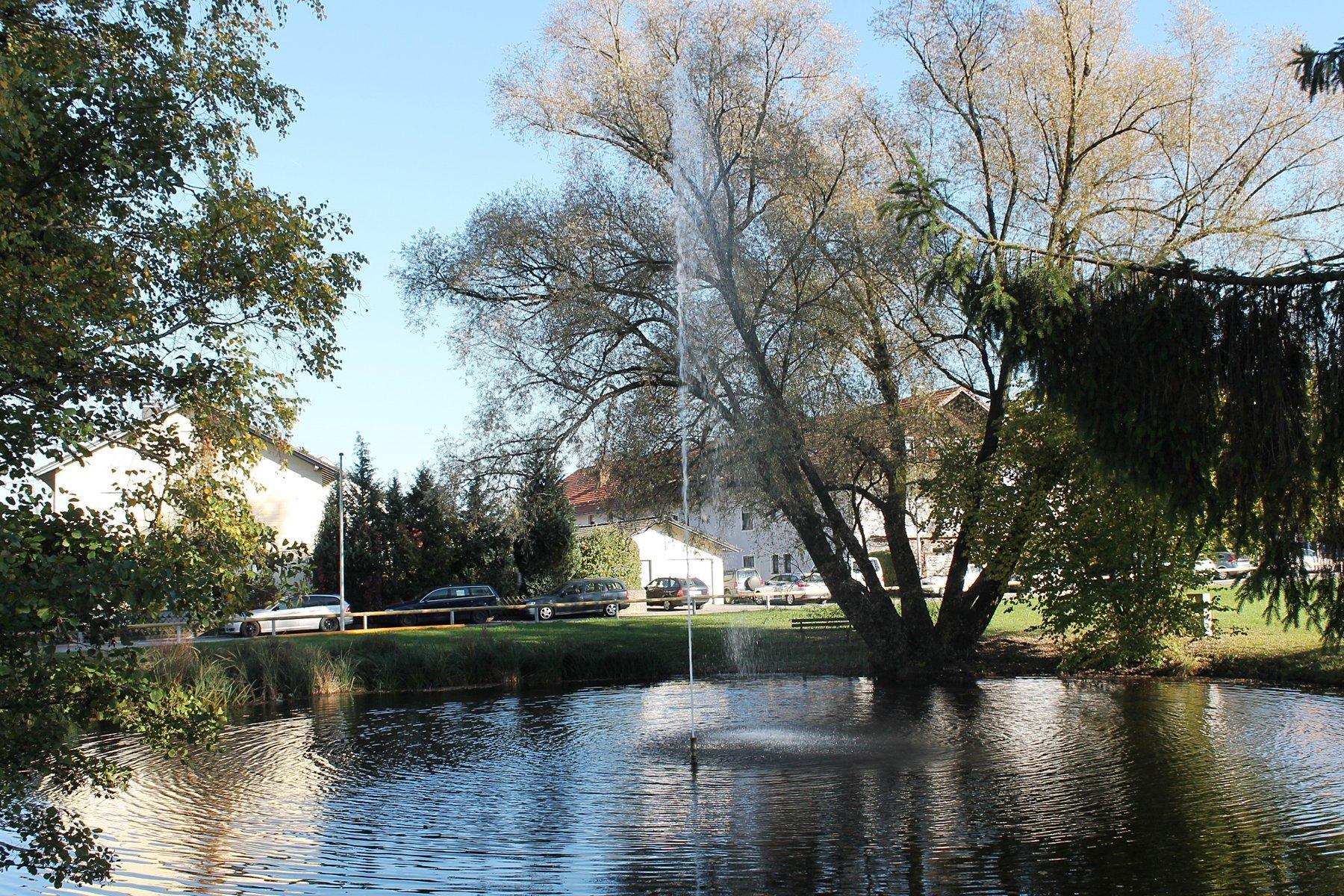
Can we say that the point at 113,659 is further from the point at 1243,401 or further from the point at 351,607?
the point at 351,607

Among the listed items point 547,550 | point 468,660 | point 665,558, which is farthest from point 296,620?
point 665,558

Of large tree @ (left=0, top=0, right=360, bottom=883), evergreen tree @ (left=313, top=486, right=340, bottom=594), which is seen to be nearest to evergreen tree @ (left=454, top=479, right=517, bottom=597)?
evergreen tree @ (left=313, top=486, right=340, bottom=594)

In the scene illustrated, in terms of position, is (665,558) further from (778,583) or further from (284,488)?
(284,488)

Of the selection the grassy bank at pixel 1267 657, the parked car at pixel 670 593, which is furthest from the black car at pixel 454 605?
the grassy bank at pixel 1267 657

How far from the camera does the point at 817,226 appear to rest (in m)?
22.4

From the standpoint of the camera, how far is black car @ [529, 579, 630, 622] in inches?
1715

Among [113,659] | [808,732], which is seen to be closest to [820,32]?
[808,732]

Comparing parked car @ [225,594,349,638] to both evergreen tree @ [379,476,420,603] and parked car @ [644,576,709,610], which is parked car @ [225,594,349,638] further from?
parked car @ [644,576,709,610]

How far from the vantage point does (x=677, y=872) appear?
959 centimetres

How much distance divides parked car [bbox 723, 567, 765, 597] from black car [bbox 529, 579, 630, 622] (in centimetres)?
862

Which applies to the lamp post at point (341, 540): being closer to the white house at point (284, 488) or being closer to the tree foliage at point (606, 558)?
the white house at point (284, 488)

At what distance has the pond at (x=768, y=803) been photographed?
9398 mm

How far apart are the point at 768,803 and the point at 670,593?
37709 millimetres

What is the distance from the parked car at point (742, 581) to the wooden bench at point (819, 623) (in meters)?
18.8
